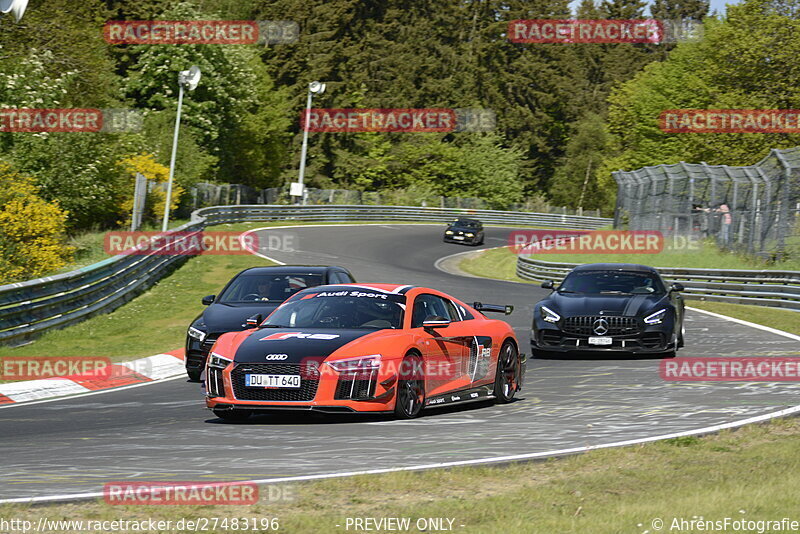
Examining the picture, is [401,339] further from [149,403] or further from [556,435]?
[149,403]

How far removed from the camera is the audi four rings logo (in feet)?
54.7

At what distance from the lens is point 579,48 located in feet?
406

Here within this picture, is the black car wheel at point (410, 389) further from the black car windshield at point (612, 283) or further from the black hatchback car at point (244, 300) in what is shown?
the black car windshield at point (612, 283)

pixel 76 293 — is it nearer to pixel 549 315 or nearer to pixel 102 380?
pixel 102 380

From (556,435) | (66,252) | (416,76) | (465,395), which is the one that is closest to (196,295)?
(66,252)

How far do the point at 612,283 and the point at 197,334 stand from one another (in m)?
6.93

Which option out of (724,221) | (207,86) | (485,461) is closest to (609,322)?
(485,461)

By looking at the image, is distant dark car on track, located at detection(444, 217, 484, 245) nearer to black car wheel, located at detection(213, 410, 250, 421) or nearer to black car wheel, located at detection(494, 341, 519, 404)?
black car wheel, located at detection(494, 341, 519, 404)

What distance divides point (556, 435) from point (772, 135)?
179 ft

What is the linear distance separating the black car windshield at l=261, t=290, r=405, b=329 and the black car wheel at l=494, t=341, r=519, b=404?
150 cm

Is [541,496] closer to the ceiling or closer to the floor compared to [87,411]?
closer to the ceiling

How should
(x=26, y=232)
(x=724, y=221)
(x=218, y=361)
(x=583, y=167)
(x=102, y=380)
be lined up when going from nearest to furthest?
(x=218, y=361) < (x=102, y=380) < (x=26, y=232) < (x=724, y=221) < (x=583, y=167)

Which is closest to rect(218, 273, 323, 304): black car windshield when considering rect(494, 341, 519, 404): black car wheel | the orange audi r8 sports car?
the orange audi r8 sports car

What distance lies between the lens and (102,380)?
15383 millimetres
